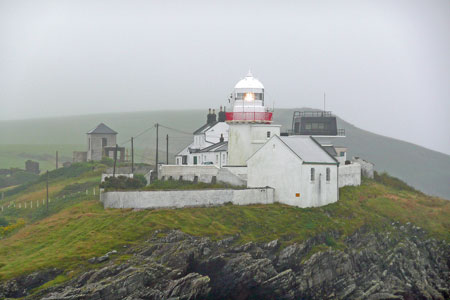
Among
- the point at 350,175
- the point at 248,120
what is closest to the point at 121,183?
the point at 248,120

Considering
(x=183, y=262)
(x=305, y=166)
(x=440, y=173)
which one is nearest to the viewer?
(x=183, y=262)

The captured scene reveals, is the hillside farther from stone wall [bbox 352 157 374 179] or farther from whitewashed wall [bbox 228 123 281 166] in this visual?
whitewashed wall [bbox 228 123 281 166]

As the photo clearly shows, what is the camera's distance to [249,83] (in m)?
69.2

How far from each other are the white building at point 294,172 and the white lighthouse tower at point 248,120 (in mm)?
4205

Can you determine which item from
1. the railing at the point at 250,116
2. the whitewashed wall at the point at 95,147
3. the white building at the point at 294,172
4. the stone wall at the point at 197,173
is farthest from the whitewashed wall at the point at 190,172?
the whitewashed wall at the point at 95,147

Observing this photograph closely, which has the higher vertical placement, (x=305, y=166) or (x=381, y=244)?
(x=305, y=166)

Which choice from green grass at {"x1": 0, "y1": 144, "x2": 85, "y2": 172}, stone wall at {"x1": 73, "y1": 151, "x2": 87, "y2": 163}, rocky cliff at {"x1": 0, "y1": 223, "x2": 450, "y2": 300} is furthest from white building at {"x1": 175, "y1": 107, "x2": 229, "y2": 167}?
green grass at {"x1": 0, "y1": 144, "x2": 85, "y2": 172}

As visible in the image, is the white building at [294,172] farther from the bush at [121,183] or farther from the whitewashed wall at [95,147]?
the whitewashed wall at [95,147]

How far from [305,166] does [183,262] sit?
1626 centimetres

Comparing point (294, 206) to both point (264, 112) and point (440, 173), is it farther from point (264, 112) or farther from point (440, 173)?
point (440, 173)

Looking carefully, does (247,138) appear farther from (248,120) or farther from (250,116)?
(250,116)

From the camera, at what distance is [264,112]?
228 feet

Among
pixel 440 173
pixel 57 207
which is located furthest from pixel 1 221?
pixel 440 173

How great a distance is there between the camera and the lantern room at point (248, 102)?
6906cm
